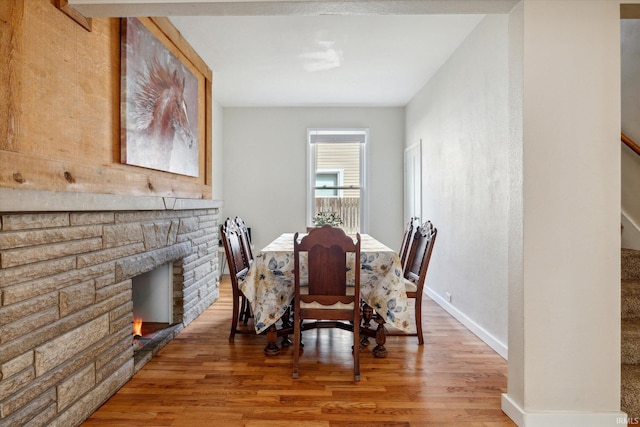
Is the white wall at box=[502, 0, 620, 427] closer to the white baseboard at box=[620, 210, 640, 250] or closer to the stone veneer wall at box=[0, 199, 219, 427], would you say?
the white baseboard at box=[620, 210, 640, 250]

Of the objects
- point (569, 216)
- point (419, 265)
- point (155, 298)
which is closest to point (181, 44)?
point (155, 298)

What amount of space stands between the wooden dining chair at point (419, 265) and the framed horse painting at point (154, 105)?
7.22 feet

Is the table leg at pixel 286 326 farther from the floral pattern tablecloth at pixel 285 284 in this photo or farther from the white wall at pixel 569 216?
the white wall at pixel 569 216

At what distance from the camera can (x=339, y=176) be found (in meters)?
6.33

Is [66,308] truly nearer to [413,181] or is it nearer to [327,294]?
[327,294]

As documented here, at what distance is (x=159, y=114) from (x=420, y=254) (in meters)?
2.40

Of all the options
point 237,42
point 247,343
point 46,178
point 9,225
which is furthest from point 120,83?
point 247,343

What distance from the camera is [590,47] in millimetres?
1913

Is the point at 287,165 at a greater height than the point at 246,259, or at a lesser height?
greater

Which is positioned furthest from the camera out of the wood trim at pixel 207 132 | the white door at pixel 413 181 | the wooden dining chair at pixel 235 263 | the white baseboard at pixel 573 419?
the white door at pixel 413 181

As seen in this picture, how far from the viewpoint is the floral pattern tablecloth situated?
276 cm

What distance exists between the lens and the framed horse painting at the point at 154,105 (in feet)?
8.37

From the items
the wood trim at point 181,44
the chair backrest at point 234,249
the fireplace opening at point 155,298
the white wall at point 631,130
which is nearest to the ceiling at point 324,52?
the wood trim at point 181,44

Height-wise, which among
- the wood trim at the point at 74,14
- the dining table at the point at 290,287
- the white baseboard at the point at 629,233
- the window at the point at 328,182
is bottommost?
the dining table at the point at 290,287
